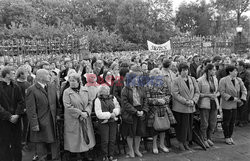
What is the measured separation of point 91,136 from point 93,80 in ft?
4.22

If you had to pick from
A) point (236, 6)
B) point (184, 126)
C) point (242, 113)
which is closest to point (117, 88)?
point (184, 126)

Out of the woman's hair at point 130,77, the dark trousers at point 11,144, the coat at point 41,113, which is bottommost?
the dark trousers at point 11,144

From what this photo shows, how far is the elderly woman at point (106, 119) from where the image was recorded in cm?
487

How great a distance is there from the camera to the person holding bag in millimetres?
5273

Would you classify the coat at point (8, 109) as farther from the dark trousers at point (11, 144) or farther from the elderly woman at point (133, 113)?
the elderly woman at point (133, 113)

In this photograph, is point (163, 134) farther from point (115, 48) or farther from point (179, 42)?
point (115, 48)

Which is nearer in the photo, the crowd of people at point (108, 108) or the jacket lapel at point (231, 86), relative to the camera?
the crowd of people at point (108, 108)

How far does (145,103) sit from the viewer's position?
17.3 feet

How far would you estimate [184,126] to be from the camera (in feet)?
17.9

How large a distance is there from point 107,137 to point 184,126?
1821mm

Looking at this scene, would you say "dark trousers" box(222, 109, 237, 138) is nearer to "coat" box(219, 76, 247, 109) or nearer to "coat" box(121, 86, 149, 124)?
"coat" box(219, 76, 247, 109)

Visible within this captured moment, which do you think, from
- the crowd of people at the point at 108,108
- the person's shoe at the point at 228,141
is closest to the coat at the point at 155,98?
the crowd of people at the point at 108,108

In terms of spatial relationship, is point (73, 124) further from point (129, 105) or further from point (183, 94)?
point (183, 94)

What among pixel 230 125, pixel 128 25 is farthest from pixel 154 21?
pixel 230 125
